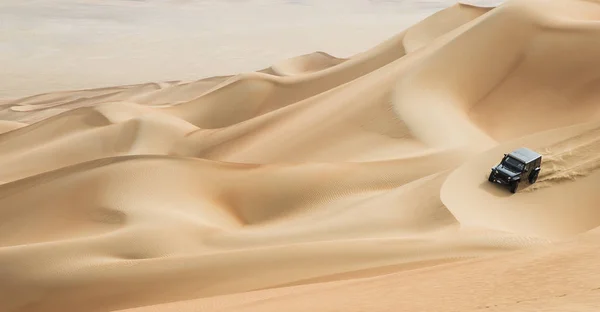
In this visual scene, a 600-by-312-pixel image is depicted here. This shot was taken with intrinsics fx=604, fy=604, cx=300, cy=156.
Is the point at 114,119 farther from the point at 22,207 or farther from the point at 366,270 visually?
the point at 366,270

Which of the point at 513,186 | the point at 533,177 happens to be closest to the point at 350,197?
the point at 513,186

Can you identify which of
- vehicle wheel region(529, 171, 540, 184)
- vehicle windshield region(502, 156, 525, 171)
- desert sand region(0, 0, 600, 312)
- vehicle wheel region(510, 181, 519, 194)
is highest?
desert sand region(0, 0, 600, 312)

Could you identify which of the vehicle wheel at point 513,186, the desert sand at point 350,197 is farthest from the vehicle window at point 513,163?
the desert sand at point 350,197

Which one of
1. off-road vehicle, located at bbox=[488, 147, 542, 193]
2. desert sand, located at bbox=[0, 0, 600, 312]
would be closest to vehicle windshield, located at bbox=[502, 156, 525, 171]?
off-road vehicle, located at bbox=[488, 147, 542, 193]

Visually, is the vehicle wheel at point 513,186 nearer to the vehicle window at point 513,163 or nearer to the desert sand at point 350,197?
the desert sand at point 350,197

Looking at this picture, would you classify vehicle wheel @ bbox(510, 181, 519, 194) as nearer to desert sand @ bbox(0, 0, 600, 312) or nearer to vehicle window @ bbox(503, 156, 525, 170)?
desert sand @ bbox(0, 0, 600, 312)
